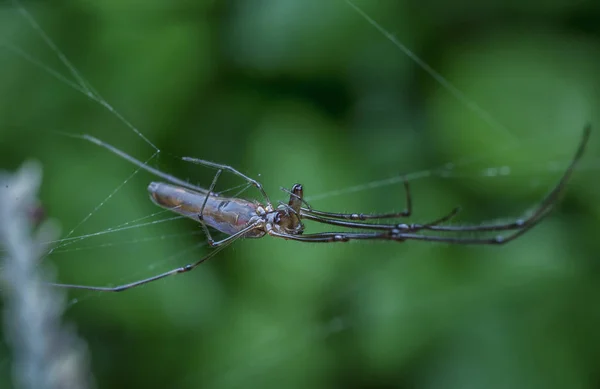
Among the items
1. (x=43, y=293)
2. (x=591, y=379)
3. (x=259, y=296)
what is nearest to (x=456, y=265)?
(x=591, y=379)

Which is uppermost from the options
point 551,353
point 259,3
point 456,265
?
point 259,3

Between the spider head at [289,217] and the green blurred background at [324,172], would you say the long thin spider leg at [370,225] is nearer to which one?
the spider head at [289,217]

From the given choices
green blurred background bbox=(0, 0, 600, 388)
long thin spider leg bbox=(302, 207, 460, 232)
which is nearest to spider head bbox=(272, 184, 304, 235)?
long thin spider leg bbox=(302, 207, 460, 232)

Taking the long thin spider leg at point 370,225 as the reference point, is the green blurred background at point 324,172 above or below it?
above

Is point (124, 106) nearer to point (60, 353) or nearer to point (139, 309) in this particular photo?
point (139, 309)

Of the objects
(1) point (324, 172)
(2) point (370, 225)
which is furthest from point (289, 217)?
(1) point (324, 172)

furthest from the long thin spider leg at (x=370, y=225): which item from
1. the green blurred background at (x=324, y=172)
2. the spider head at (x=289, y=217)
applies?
the green blurred background at (x=324, y=172)

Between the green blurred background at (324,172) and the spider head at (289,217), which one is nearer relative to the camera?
the spider head at (289,217)

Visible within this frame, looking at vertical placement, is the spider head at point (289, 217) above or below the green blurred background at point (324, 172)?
below
